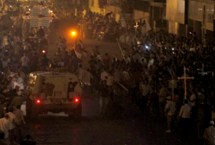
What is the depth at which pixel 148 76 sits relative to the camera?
3014 cm

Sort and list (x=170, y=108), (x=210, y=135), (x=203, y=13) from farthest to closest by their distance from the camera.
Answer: (x=203, y=13) → (x=170, y=108) → (x=210, y=135)

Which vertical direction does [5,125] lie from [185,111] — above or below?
below

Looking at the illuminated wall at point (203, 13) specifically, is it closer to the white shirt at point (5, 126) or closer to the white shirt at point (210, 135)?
the white shirt at point (210, 135)

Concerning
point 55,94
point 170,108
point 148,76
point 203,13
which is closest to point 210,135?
point 170,108

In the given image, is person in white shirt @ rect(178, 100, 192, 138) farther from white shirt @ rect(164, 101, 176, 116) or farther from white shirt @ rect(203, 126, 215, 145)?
white shirt @ rect(203, 126, 215, 145)

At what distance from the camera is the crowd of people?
2268 centimetres

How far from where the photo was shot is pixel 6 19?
63.4 meters

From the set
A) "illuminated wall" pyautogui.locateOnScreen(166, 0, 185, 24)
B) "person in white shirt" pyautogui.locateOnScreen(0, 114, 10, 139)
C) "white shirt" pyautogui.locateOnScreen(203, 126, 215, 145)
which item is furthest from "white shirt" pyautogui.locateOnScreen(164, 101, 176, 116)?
"illuminated wall" pyautogui.locateOnScreen(166, 0, 185, 24)

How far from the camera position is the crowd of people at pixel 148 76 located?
22681 mm

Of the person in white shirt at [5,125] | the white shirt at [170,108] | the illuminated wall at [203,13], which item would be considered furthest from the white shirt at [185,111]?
the illuminated wall at [203,13]

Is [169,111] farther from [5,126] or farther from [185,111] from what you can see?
[5,126]

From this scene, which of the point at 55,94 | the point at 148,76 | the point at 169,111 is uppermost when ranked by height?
the point at 148,76

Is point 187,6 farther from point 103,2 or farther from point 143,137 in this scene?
point 103,2

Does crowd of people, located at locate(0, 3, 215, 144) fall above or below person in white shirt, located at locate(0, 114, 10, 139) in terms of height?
above
